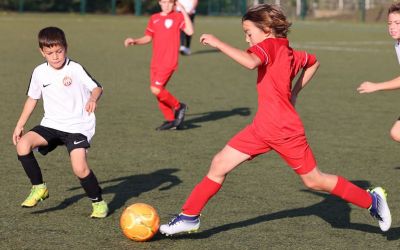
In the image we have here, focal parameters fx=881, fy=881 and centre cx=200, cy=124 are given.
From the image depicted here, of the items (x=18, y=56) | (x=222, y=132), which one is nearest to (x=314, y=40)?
(x=18, y=56)

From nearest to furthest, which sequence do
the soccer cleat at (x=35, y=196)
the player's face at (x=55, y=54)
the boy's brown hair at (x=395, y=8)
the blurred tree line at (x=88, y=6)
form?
the player's face at (x=55, y=54)
the soccer cleat at (x=35, y=196)
the boy's brown hair at (x=395, y=8)
the blurred tree line at (x=88, y=6)

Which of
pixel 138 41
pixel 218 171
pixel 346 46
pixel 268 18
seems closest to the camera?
pixel 268 18

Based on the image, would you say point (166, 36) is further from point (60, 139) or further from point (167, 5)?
point (60, 139)

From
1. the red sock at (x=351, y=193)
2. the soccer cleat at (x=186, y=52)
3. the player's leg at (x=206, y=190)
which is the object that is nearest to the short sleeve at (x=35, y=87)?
the player's leg at (x=206, y=190)

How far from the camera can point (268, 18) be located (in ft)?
19.1

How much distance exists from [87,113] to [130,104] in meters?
6.80

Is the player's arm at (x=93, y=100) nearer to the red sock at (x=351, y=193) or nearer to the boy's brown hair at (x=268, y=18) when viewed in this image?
the boy's brown hair at (x=268, y=18)

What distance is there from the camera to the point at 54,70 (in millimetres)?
6750

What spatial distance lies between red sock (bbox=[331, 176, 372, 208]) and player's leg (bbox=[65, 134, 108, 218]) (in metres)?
1.78

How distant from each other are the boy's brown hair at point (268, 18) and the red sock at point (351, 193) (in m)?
1.15

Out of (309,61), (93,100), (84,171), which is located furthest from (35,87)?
(309,61)

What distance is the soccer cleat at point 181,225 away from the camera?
237 inches

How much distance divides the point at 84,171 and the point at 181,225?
0.99m

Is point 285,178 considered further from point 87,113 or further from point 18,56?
point 18,56
